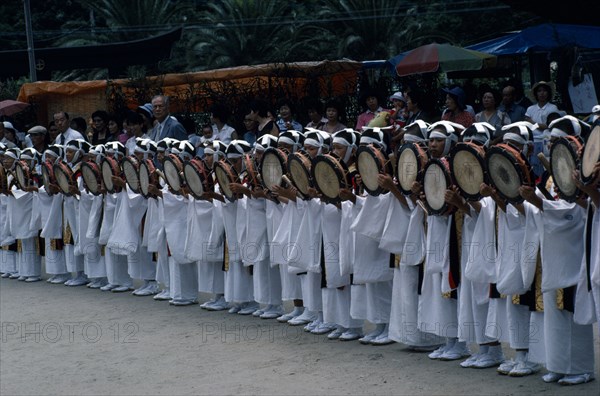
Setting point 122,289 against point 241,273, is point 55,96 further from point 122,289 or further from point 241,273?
point 241,273

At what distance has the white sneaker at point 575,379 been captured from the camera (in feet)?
23.0


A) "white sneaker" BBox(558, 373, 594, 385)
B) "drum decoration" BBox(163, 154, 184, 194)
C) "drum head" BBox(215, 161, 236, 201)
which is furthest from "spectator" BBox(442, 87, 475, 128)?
"white sneaker" BBox(558, 373, 594, 385)

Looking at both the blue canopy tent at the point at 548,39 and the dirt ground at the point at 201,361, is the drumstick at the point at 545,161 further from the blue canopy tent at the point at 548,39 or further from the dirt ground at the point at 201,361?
the blue canopy tent at the point at 548,39

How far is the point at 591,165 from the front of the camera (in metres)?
6.46

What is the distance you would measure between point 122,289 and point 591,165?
7.48 meters

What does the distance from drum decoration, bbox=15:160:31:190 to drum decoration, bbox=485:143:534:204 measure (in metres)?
8.17

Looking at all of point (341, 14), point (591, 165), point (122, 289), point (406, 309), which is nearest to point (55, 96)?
point (122, 289)

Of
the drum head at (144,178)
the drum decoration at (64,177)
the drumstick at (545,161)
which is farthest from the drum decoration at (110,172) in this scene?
the drumstick at (545,161)

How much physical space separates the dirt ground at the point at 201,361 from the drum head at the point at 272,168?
133 centimetres

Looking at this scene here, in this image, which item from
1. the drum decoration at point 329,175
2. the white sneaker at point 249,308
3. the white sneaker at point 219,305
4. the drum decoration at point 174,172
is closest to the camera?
the drum decoration at point 329,175

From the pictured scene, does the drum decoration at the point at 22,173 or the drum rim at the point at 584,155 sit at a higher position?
the drum rim at the point at 584,155

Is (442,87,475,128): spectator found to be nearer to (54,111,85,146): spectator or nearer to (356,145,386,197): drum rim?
(356,145,386,197): drum rim

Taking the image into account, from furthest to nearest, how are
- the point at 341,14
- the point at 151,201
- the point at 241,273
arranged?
the point at 341,14 < the point at 151,201 < the point at 241,273

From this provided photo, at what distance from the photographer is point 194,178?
11023mm
